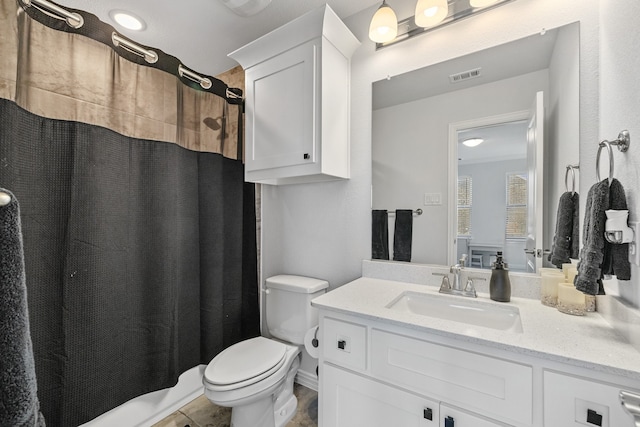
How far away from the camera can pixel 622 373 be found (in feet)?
2.13

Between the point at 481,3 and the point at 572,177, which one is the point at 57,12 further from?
the point at 572,177

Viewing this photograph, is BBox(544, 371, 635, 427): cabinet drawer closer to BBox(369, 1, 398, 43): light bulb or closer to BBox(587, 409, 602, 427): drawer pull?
BBox(587, 409, 602, 427): drawer pull

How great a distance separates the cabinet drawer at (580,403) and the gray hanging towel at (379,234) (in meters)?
0.88

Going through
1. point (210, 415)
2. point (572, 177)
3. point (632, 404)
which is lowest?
point (210, 415)

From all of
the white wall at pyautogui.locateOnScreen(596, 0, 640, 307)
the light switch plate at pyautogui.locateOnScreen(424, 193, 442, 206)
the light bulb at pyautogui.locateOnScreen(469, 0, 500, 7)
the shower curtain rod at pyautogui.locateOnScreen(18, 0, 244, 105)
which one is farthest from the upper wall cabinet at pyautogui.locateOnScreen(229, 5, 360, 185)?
the white wall at pyautogui.locateOnScreen(596, 0, 640, 307)

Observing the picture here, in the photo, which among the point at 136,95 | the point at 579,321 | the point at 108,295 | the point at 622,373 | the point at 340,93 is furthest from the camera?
the point at 340,93

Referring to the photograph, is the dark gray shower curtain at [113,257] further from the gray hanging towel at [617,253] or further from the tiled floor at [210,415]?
the gray hanging towel at [617,253]

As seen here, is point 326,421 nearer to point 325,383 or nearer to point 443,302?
point 325,383

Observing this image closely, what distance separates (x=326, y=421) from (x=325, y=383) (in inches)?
6.3

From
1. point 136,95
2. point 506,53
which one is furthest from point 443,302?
point 136,95

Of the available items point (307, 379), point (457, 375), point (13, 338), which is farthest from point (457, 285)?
point (13, 338)

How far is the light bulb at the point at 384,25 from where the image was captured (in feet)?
4.45

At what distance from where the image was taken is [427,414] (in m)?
0.89

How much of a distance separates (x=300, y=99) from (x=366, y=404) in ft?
4.82
